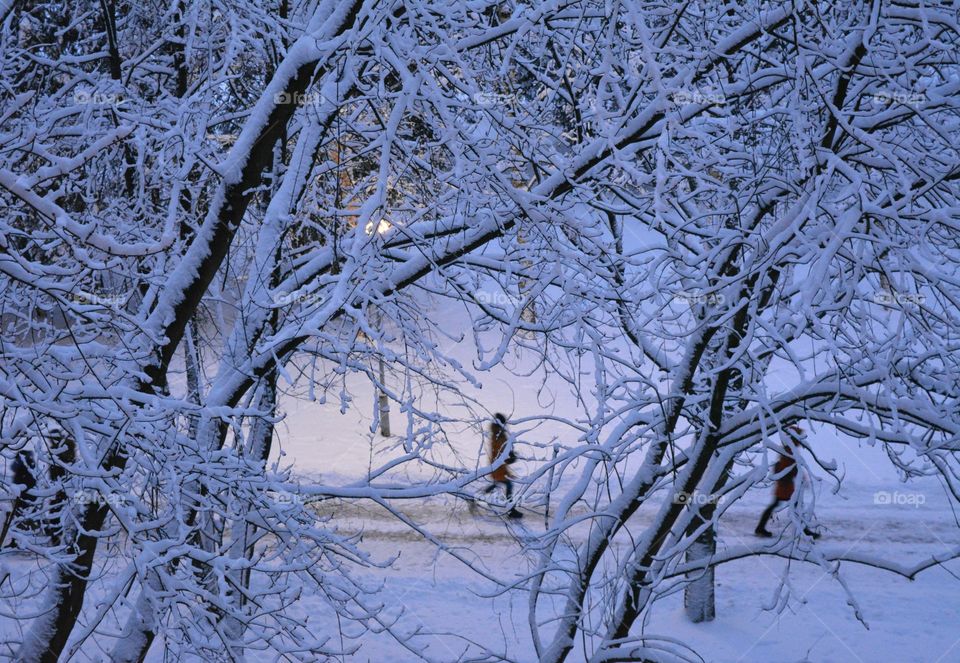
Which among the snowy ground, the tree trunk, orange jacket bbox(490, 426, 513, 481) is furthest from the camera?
the tree trunk

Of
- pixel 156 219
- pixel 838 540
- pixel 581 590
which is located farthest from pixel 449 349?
pixel 581 590

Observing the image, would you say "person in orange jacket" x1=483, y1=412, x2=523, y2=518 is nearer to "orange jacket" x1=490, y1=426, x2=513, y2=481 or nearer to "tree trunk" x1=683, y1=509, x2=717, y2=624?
"orange jacket" x1=490, y1=426, x2=513, y2=481

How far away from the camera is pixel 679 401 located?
5695mm

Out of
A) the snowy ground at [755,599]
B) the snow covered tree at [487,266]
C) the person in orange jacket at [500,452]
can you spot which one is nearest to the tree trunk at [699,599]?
the snowy ground at [755,599]

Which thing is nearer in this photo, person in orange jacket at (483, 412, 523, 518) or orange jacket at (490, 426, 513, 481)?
person in orange jacket at (483, 412, 523, 518)

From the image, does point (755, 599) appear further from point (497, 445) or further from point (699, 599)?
point (497, 445)

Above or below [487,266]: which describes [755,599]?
below

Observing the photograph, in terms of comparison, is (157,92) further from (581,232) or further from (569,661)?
(569,661)

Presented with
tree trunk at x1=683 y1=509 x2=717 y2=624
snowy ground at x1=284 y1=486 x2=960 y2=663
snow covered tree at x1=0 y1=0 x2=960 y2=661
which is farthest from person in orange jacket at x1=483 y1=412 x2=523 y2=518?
tree trunk at x1=683 y1=509 x2=717 y2=624

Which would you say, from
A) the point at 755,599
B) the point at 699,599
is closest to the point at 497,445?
the point at 699,599

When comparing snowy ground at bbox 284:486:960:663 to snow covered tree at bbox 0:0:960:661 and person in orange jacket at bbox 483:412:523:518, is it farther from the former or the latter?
snow covered tree at bbox 0:0:960:661

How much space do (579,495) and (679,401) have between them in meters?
0.89

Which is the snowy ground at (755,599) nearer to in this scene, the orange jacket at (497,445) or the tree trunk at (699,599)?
the tree trunk at (699,599)

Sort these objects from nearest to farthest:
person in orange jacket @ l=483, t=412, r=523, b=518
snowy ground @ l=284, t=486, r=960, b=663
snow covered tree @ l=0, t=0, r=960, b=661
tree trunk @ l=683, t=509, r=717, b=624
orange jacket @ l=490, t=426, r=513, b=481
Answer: snow covered tree @ l=0, t=0, r=960, b=661 < person in orange jacket @ l=483, t=412, r=523, b=518 < orange jacket @ l=490, t=426, r=513, b=481 < snowy ground @ l=284, t=486, r=960, b=663 < tree trunk @ l=683, t=509, r=717, b=624
